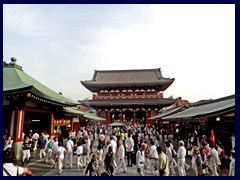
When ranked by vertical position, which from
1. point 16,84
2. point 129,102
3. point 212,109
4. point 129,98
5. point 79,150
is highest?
point 129,98

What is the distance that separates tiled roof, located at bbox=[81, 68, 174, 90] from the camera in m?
36.9

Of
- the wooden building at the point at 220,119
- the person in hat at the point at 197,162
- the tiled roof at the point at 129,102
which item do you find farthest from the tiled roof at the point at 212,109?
the tiled roof at the point at 129,102

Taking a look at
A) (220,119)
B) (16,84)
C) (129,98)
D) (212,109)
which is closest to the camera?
(16,84)

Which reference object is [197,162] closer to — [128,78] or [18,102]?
[18,102]

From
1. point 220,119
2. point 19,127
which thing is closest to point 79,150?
point 19,127

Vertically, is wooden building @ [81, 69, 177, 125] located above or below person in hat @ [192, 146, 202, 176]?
above

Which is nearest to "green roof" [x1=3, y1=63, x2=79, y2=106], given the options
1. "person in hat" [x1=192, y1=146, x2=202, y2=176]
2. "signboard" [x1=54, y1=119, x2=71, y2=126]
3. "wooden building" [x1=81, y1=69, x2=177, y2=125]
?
"signboard" [x1=54, y1=119, x2=71, y2=126]

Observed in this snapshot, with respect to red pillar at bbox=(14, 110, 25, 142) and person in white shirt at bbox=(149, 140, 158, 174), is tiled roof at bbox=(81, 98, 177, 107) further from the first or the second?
person in white shirt at bbox=(149, 140, 158, 174)

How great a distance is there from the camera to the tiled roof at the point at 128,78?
36938 mm

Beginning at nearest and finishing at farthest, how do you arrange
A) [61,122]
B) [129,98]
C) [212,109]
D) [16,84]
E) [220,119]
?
[16,84] → [220,119] → [212,109] → [61,122] → [129,98]

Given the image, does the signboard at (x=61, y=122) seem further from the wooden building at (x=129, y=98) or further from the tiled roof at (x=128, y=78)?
the tiled roof at (x=128, y=78)

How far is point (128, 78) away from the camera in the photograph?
136ft

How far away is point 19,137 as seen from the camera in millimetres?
11164

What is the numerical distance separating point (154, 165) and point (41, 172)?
526cm
